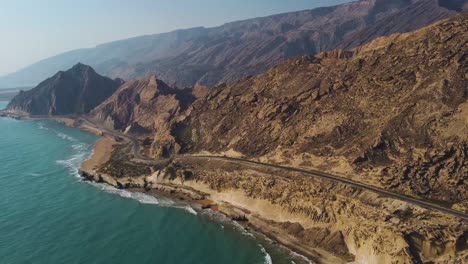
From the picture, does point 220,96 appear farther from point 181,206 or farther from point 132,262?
point 132,262

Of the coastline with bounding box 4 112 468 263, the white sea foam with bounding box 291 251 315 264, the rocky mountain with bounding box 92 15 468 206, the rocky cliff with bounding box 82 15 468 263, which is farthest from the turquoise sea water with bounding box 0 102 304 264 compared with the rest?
the rocky mountain with bounding box 92 15 468 206

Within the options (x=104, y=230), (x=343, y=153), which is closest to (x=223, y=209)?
(x=104, y=230)

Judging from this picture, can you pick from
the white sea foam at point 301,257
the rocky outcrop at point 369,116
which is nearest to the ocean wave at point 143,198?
the rocky outcrop at point 369,116

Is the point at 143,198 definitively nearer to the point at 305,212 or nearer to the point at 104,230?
the point at 104,230

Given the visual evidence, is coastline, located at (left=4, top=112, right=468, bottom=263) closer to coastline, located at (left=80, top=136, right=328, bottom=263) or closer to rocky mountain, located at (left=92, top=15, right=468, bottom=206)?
coastline, located at (left=80, top=136, right=328, bottom=263)

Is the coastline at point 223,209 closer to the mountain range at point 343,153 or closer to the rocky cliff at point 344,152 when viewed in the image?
the rocky cliff at point 344,152

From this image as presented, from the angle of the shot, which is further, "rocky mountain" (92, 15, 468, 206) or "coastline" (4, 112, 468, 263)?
"rocky mountain" (92, 15, 468, 206)
